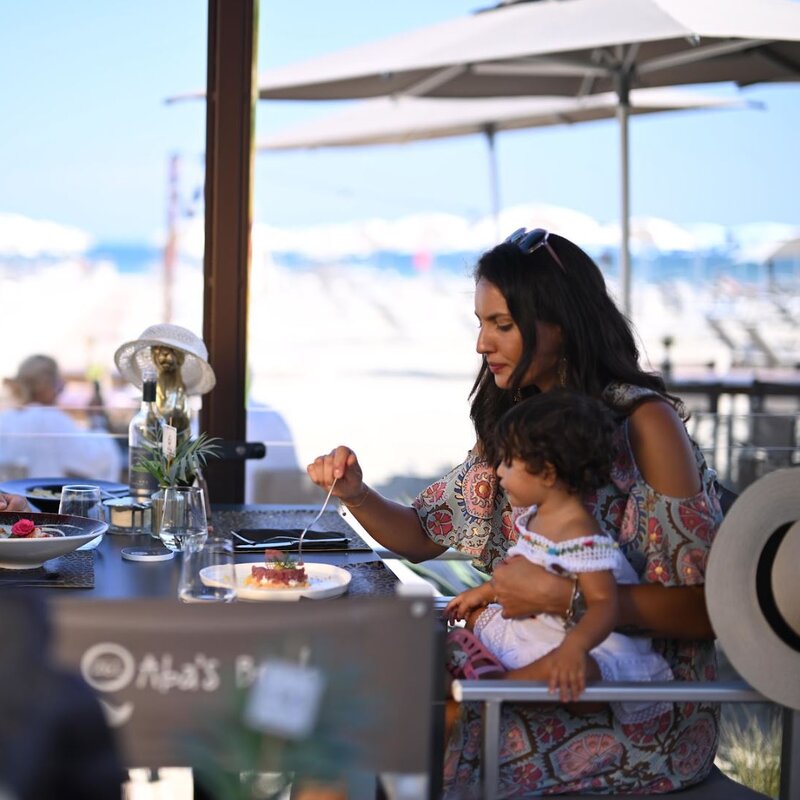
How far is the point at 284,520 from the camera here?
8.71ft

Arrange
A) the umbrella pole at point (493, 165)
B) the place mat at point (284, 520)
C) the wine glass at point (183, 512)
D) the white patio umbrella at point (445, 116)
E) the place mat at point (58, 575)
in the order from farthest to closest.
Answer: the umbrella pole at point (493, 165)
the white patio umbrella at point (445, 116)
the place mat at point (284, 520)
the wine glass at point (183, 512)
the place mat at point (58, 575)

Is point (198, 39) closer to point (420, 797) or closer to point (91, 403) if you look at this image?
point (420, 797)

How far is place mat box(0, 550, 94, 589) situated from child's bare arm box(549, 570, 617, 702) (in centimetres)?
78

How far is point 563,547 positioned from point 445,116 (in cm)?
626

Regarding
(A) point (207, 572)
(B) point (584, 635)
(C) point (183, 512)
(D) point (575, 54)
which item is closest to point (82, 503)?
(C) point (183, 512)

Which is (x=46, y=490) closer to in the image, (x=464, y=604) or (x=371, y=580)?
(x=371, y=580)

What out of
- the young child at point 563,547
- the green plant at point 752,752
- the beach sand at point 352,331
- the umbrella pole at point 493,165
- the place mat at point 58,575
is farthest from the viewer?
the beach sand at point 352,331

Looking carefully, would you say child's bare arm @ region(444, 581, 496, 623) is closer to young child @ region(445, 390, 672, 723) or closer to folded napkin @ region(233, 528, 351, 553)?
young child @ region(445, 390, 672, 723)

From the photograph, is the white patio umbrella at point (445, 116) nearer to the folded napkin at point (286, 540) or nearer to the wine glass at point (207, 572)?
the folded napkin at point (286, 540)

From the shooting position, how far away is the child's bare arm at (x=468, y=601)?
2.03m

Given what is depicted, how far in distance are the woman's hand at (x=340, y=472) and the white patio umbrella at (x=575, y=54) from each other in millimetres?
2749

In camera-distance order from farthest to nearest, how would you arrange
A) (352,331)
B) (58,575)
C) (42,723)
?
(352,331)
(58,575)
(42,723)

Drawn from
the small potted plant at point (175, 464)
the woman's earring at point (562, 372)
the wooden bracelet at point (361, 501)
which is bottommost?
the wooden bracelet at point (361, 501)

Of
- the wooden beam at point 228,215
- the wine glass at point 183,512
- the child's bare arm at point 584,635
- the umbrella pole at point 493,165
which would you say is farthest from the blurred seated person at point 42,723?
the umbrella pole at point 493,165
